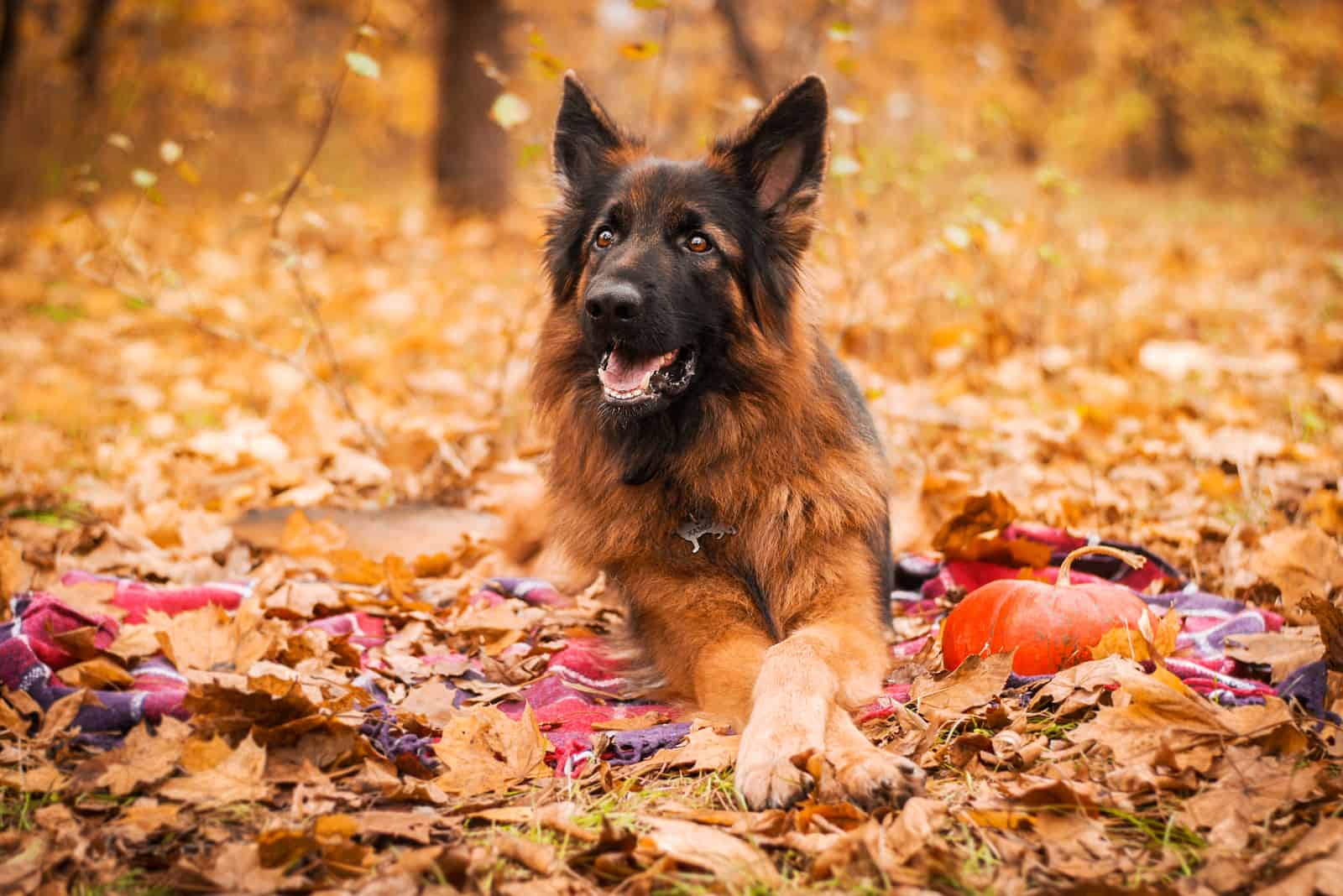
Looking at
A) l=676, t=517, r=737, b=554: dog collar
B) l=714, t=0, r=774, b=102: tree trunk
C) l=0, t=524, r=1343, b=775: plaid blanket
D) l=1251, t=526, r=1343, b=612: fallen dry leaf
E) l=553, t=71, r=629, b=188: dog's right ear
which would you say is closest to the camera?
l=0, t=524, r=1343, b=775: plaid blanket

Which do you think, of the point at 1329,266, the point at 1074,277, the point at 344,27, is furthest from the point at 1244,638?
the point at 344,27

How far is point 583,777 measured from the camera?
2637mm

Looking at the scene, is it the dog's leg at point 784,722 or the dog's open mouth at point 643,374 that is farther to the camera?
the dog's open mouth at point 643,374

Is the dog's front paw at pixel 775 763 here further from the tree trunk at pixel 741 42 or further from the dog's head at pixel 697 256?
the tree trunk at pixel 741 42

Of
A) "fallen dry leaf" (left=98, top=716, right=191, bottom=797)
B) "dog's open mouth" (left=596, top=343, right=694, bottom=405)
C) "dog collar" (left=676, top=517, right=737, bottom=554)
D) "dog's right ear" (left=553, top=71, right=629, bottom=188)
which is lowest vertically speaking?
"fallen dry leaf" (left=98, top=716, right=191, bottom=797)

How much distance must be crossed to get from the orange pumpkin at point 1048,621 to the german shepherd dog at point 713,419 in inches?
13.0

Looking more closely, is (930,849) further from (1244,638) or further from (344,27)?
(344,27)

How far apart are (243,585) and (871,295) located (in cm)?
526

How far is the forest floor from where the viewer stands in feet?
7.16

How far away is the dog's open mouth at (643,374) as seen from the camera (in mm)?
3504

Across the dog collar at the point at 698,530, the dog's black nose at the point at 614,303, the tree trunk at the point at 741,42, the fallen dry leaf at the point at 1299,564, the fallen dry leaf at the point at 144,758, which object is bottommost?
the fallen dry leaf at the point at 144,758

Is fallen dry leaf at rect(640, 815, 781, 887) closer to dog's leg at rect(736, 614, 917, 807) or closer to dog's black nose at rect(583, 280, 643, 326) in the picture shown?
dog's leg at rect(736, 614, 917, 807)

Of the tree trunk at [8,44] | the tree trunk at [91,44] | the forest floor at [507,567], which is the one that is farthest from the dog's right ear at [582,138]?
the tree trunk at [91,44]

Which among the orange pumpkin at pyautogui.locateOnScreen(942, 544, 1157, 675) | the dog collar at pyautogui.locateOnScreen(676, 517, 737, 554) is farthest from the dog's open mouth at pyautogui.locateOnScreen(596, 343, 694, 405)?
the orange pumpkin at pyautogui.locateOnScreen(942, 544, 1157, 675)
